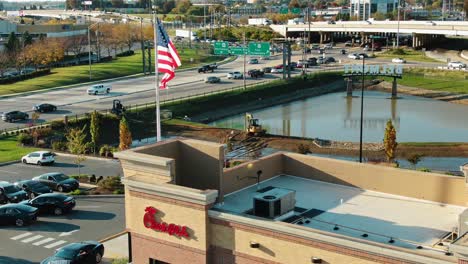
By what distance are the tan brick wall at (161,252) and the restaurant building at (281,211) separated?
→ 1.1 inches

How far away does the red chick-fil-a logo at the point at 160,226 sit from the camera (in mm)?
18031

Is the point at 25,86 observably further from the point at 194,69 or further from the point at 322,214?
the point at 322,214

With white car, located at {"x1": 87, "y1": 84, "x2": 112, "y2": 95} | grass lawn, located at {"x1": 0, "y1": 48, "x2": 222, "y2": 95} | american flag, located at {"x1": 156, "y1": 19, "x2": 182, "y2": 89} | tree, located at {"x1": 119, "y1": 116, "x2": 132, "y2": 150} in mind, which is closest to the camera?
american flag, located at {"x1": 156, "y1": 19, "x2": 182, "y2": 89}

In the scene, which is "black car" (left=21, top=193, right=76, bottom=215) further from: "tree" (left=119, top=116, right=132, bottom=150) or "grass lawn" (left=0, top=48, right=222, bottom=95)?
"grass lawn" (left=0, top=48, right=222, bottom=95)

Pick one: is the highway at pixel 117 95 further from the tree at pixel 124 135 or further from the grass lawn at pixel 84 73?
the tree at pixel 124 135

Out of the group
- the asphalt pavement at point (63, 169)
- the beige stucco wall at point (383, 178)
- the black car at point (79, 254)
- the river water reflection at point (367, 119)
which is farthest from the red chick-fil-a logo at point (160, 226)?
the river water reflection at point (367, 119)

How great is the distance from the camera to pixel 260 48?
87.7 m

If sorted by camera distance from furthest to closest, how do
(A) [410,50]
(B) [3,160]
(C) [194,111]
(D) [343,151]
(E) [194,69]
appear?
(A) [410,50]
(E) [194,69]
(C) [194,111]
(D) [343,151]
(B) [3,160]

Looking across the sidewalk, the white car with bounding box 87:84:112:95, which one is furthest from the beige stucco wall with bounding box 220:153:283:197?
the white car with bounding box 87:84:112:95

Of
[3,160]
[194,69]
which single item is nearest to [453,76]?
[194,69]

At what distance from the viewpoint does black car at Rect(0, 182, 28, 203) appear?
122 ft

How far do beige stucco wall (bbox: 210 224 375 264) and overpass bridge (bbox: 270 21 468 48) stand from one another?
367 ft

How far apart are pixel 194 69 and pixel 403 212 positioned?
91.4 m

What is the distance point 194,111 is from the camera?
7262 cm
